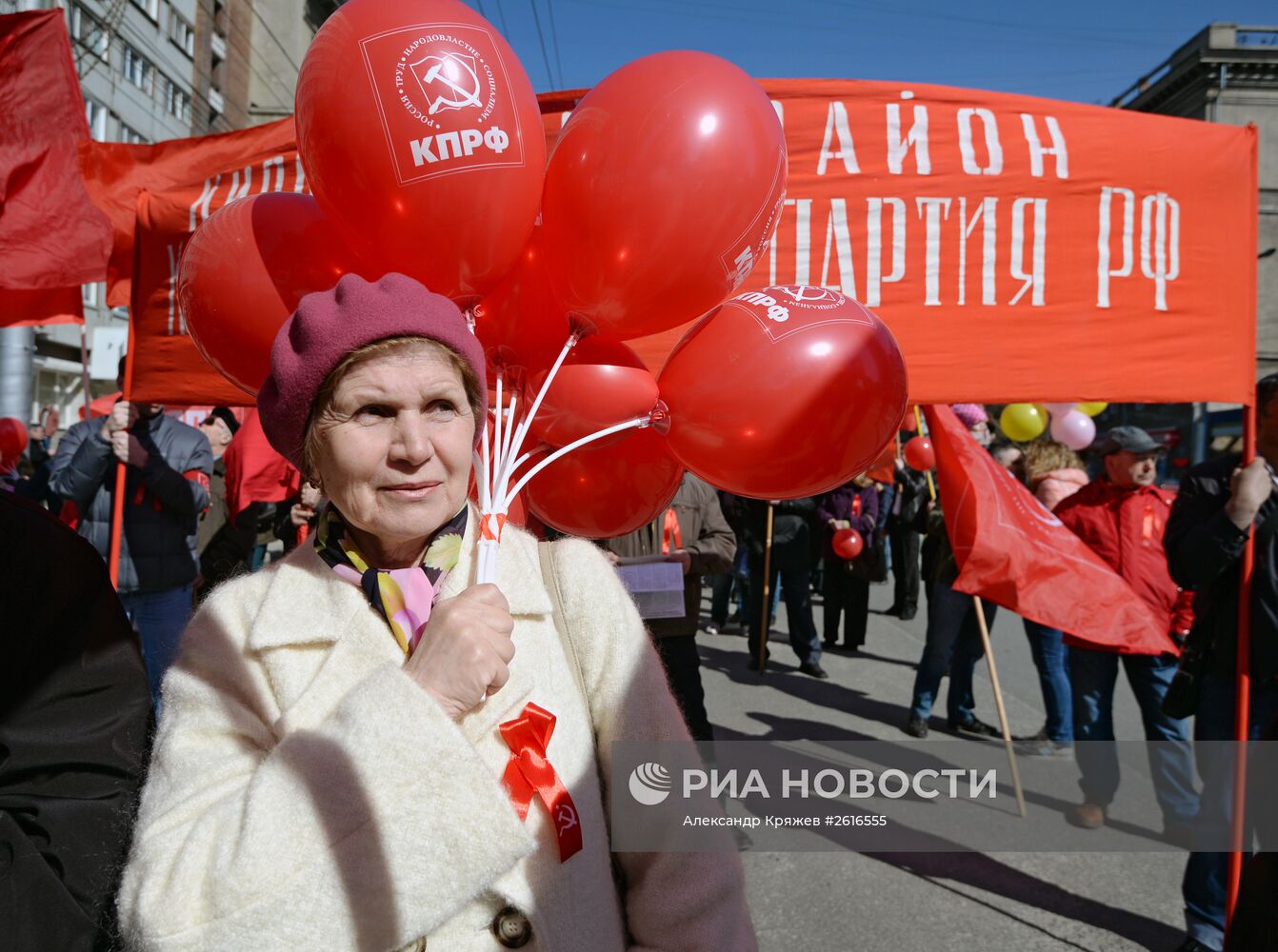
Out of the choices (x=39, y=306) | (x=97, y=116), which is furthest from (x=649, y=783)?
(x=97, y=116)

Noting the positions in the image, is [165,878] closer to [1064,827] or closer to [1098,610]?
[1098,610]

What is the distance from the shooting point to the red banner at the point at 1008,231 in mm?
2857

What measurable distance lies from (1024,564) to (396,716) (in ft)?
11.5

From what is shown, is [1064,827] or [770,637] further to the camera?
[770,637]

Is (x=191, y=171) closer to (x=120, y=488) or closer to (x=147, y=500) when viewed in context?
(x=120, y=488)

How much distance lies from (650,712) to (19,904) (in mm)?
934

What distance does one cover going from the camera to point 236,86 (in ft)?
127

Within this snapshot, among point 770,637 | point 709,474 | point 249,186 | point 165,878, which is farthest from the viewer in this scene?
point 770,637

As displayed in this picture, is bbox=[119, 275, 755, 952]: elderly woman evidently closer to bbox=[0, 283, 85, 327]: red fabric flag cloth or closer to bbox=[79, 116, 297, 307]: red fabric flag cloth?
bbox=[79, 116, 297, 307]: red fabric flag cloth

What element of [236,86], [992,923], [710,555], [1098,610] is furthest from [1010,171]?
[236,86]

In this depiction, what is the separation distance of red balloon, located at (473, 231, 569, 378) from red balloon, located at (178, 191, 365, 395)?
30cm

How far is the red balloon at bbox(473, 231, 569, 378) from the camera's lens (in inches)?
79.0

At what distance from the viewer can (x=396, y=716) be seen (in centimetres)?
120
